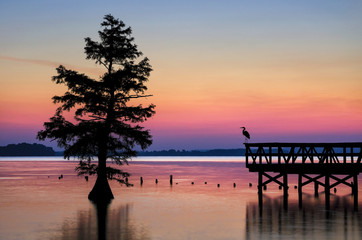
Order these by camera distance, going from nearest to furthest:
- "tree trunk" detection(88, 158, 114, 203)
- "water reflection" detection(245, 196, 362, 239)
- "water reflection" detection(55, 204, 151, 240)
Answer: "water reflection" detection(55, 204, 151, 240) → "water reflection" detection(245, 196, 362, 239) → "tree trunk" detection(88, 158, 114, 203)

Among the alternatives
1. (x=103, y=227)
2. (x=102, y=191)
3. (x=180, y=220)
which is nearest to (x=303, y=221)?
(x=180, y=220)

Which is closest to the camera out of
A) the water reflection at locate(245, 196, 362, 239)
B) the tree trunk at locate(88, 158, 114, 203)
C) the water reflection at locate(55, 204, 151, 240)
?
the water reflection at locate(55, 204, 151, 240)

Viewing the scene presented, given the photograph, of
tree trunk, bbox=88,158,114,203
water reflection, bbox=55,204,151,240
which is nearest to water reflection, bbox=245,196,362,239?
water reflection, bbox=55,204,151,240

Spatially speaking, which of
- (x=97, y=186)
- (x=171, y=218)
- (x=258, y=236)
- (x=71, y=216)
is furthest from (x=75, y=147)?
(x=258, y=236)

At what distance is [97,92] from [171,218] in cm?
1381

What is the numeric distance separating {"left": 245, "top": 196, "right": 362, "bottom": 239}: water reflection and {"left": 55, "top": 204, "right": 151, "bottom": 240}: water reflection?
21.2 ft

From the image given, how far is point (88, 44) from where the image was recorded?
4247 cm

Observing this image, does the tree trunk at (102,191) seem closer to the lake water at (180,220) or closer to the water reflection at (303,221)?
the lake water at (180,220)

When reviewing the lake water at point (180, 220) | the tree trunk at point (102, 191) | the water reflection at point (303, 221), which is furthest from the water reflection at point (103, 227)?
the water reflection at point (303, 221)

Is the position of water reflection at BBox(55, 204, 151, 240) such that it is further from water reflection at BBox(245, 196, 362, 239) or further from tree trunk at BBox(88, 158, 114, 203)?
water reflection at BBox(245, 196, 362, 239)

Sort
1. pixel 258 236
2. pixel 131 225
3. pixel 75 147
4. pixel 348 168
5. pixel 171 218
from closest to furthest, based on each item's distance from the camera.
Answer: pixel 258 236, pixel 131 225, pixel 171 218, pixel 348 168, pixel 75 147

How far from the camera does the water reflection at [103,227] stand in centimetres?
2662

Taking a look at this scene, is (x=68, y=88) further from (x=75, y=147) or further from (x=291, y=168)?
(x=291, y=168)

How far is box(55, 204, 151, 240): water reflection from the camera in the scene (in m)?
26.6
